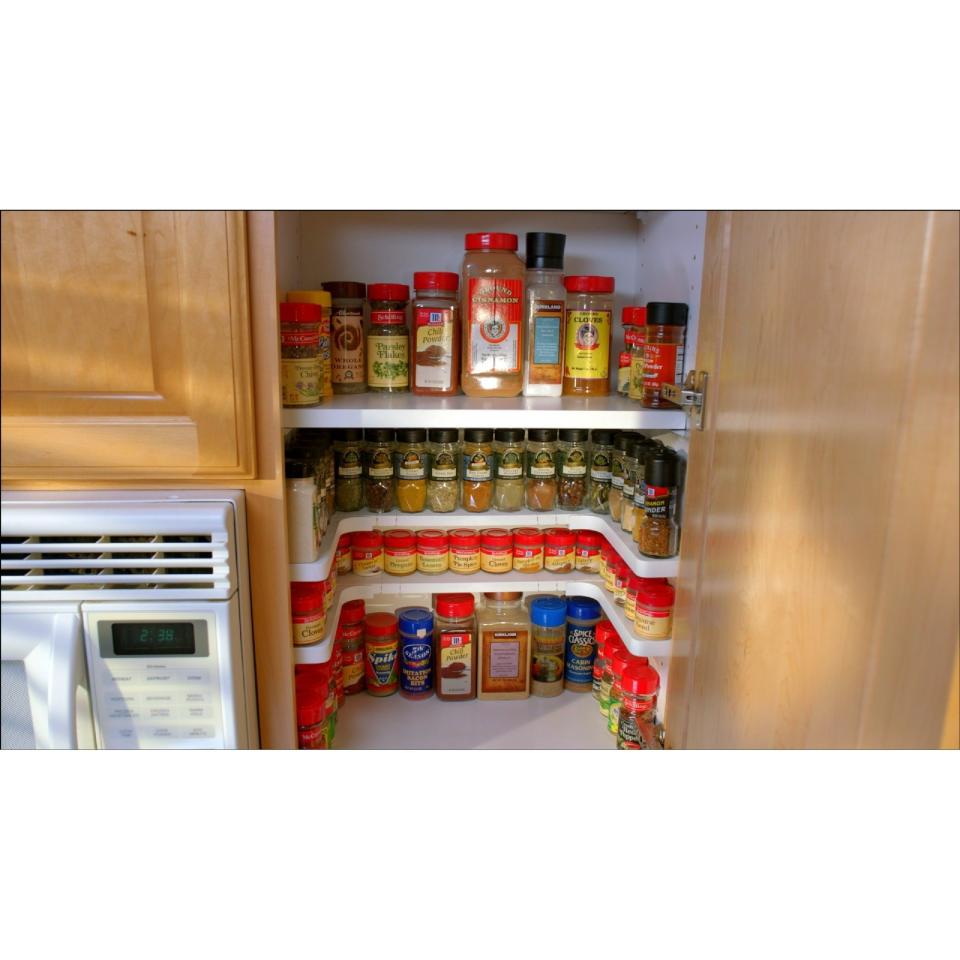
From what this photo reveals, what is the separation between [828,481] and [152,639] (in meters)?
0.66

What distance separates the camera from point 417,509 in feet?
A: 3.78

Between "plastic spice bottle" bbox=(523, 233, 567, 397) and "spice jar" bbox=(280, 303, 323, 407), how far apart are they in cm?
30

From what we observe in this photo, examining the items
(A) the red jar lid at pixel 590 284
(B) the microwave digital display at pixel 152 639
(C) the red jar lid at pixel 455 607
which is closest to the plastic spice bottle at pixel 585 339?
(A) the red jar lid at pixel 590 284

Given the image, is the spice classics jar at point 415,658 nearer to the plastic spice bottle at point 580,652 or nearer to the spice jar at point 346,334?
the plastic spice bottle at point 580,652

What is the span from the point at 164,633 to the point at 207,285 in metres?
0.35

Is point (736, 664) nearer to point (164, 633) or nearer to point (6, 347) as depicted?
point (164, 633)

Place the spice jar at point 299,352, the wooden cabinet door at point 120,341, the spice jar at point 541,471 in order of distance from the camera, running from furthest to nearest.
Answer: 1. the spice jar at point 541,471
2. the spice jar at point 299,352
3. the wooden cabinet door at point 120,341

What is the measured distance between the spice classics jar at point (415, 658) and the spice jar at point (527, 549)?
0.17 m

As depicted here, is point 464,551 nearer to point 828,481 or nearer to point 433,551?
point 433,551

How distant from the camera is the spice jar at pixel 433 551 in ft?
3.83

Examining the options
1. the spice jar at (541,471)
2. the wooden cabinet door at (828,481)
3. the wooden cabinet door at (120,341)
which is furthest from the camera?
the spice jar at (541,471)

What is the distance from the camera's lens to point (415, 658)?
1165 mm

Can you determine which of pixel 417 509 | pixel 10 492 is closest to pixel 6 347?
pixel 10 492

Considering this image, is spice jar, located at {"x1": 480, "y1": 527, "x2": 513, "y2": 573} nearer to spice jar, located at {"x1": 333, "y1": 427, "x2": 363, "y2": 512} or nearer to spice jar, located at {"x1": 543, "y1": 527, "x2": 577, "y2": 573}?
spice jar, located at {"x1": 543, "y1": 527, "x2": 577, "y2": 573}
